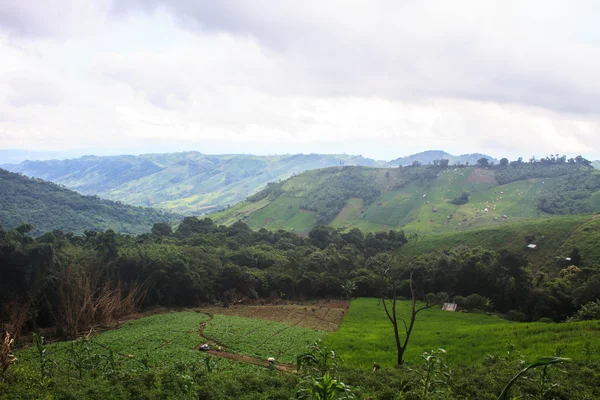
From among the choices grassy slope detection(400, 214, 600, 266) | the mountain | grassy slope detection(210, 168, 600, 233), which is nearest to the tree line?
grassy slope detection(400, 214, 600, 266)

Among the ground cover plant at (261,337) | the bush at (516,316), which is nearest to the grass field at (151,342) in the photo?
the ground cover plant at (261,337)

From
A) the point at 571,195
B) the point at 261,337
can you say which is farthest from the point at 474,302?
the point at 571,195

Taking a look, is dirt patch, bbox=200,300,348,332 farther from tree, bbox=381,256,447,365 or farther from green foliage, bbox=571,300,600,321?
green foliage, bbox=571,300,600,321

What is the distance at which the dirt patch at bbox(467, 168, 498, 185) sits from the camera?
580 feet

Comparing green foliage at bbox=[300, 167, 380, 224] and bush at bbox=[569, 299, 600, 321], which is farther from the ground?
green foliage at bbox=[300, 167, 380, 224]

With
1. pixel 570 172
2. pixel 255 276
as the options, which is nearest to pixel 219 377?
pixel 255 276

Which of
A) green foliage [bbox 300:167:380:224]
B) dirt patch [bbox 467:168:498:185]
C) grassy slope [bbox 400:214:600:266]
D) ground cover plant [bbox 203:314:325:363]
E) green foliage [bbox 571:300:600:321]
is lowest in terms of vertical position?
ground cover plant [bbox 203:314:325:363]

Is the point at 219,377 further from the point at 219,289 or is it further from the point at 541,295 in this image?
the point at 219,289

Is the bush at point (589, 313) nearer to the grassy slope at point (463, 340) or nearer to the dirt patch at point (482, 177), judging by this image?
the grassy slope at point (463, 340)

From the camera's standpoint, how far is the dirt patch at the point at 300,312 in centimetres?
4835

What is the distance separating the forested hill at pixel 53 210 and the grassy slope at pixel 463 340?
147m

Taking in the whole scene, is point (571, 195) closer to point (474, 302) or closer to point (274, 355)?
point (474, 302)

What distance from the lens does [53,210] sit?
161000 mm

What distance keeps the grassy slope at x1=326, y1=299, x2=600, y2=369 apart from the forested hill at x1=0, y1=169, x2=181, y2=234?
14698 centimetres
